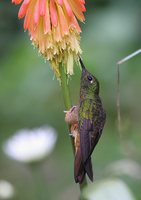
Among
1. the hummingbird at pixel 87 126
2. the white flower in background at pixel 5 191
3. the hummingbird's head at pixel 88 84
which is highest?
the hummingbird's head at pixel 88 84

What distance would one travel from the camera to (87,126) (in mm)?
3133

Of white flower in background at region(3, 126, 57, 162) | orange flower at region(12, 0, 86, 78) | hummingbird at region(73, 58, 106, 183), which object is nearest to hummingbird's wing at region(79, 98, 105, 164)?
hummingbird at region(73, 58, 106, 183)

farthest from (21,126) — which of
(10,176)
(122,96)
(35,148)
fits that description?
(35,148)

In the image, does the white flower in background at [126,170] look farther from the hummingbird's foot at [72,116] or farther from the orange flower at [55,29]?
the orange flower at [55,29]

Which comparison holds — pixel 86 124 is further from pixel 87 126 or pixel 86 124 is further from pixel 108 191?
pixel 108 191

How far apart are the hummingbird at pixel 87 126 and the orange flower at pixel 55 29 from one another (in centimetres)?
19

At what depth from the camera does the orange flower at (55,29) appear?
295 centimetres

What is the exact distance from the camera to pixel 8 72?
24.2 ft

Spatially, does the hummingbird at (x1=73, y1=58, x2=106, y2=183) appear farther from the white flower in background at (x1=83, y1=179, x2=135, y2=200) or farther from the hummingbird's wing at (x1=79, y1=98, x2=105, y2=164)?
the white flower in background at (x1=83, y1=179, x2=135, y2=200)

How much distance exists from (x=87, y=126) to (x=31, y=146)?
1.51 meters

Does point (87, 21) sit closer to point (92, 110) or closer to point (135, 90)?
point (135, 90)

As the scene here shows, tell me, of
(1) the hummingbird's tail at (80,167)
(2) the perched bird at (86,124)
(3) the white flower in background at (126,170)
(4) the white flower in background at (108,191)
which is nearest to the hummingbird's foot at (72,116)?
(2) the perched bird at (86,124)

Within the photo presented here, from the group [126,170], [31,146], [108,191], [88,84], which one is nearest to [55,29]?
[88,84]

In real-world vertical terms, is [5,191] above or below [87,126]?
below
